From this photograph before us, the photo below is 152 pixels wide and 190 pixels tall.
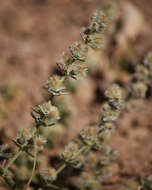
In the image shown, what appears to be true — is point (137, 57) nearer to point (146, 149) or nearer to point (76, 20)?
point (76, 20)

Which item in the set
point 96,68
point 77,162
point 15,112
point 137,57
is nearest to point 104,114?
point 77,162

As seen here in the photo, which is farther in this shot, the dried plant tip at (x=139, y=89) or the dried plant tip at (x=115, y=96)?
the dried plant tip at (x=139, y=89)

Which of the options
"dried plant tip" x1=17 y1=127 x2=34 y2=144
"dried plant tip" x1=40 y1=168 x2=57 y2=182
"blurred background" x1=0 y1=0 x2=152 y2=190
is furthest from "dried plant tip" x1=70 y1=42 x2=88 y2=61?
"blurred background" x1=0 y1=0 x2=152 y2=190

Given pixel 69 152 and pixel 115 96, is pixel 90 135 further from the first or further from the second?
pixel 115 96

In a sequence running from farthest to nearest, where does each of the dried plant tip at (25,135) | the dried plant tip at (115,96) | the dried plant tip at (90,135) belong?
the dried plant tip at (90,135)
the dried plant tip at (115,96)
the dried plant tip at (25,135)

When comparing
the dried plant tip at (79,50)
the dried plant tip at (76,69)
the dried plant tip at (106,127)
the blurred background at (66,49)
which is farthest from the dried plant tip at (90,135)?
the blurred background at (66,49)

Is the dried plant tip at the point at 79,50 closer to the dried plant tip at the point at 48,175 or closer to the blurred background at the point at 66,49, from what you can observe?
the dried plant tip at the point at 48,175

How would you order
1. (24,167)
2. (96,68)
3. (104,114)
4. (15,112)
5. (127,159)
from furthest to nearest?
(96,68)
(15,112)
(127,159)
(24,167)
(104,114)

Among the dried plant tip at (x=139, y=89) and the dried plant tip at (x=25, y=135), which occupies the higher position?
the dried plant tip at (x=139, y=89)

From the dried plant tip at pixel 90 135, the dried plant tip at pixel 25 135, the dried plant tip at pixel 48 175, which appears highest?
the dried plant tip at pixel 25 135
